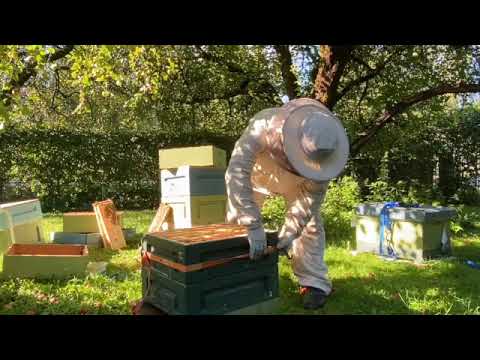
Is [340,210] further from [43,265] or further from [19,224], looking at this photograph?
[19,224]

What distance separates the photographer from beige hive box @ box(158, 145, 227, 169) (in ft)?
14.9

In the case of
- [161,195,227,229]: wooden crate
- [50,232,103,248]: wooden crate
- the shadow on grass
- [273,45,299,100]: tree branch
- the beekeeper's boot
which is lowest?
the shadow on grass

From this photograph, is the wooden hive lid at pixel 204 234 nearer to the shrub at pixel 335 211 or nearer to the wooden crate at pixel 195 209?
the wooden crate at pixel 195 209

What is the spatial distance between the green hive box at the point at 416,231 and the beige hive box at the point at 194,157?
1943 millimetres

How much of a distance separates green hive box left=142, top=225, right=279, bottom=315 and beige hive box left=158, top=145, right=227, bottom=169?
180 centimetres

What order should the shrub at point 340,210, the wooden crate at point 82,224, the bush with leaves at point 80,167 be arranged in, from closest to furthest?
1. the wooden crate at point 82,224
2. the shrub at point 340,210
3. the bush with leaves at point 80,167

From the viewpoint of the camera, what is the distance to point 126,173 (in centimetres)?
986

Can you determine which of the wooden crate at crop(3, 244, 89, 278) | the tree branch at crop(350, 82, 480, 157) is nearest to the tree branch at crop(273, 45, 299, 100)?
the tree branch at crop(350, 82, 480, 157)

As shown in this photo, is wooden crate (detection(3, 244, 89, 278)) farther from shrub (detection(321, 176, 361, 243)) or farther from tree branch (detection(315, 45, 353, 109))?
tree branch (detection(315, 45, 353, 109))

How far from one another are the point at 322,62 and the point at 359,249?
11.5ft

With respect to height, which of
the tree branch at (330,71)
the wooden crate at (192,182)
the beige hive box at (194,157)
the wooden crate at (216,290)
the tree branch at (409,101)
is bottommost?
the wooden crate at (216,290)

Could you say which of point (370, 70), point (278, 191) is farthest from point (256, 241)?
point (370, 70)

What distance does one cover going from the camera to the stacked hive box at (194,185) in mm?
4531

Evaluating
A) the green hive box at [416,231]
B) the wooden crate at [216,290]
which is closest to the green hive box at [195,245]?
the wooden crate at [216,290]
